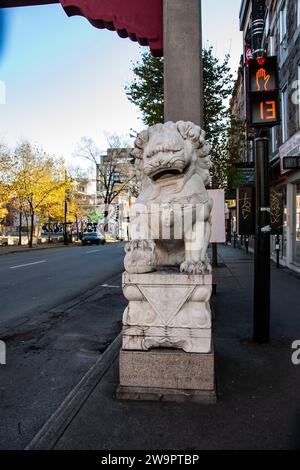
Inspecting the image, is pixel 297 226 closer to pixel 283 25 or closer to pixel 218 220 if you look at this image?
pixel 218 220

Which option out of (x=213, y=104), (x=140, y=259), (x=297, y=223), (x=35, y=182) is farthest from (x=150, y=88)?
(x=35, y=182)

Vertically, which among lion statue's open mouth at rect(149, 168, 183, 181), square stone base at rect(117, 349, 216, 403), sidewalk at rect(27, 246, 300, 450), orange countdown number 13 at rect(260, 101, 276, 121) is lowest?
sidewalk at rect(27, 246, 300, 450)

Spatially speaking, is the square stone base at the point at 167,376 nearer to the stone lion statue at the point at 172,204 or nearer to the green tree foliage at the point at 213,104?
the stone lion statue at the point at 172,204

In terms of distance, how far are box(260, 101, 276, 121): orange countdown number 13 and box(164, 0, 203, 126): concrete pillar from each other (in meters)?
1.03

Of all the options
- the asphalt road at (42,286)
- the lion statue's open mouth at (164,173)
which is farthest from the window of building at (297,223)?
the lion statue's open mouth at (164,173)

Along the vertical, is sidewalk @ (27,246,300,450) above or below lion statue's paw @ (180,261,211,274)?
below

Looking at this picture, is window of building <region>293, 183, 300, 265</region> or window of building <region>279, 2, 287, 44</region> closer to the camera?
window of building <region>293, 183, 300, 265</region>

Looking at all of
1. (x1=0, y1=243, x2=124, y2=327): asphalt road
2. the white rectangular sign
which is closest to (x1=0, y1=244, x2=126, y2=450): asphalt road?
(x1=0, y1=243, x2=124, y2=327): asphalt road

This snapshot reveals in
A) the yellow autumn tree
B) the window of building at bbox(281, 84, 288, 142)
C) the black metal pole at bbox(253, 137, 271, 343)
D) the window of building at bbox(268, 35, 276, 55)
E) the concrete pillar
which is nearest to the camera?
the black metal pole at bbox(253, 137, 271, 343)

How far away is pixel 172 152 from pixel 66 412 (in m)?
2.31

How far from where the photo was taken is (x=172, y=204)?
333cm

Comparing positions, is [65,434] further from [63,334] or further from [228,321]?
[228,321]

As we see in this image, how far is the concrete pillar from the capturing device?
17.4ft

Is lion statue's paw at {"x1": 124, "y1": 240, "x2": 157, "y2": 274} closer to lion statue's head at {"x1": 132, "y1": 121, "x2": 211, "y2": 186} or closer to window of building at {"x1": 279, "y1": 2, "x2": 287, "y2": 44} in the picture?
lion statue's head at {"x1": 132, "y1": 121, "x2": 211, "y2": 186}
